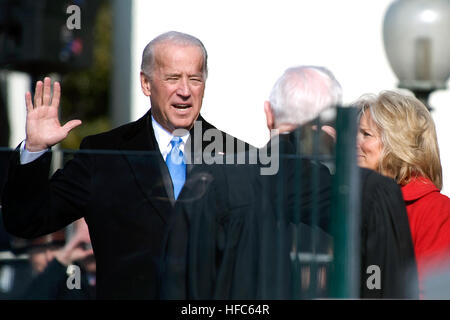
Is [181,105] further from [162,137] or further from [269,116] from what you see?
[269,116]

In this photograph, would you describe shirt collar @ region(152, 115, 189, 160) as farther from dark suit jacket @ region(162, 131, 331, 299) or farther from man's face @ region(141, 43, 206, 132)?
dark suit jacket @ region(162, 131, 331, 299)

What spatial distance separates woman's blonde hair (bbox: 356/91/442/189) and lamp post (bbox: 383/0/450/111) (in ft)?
6.03

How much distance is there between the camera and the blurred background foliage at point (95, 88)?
22.5 m

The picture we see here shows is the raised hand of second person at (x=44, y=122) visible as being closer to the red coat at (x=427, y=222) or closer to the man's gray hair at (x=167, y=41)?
the man's gray hair at (x=167, y=41)

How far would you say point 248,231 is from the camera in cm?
264

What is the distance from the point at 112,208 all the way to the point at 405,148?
971 millimetres

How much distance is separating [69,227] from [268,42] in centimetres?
374

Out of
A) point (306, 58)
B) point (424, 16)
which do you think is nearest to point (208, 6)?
point (306, 58)

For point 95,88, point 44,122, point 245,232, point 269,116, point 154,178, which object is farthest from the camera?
point 95,88

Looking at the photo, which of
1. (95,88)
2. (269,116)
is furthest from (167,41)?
(95,88)

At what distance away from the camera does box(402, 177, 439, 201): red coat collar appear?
3.18 meters

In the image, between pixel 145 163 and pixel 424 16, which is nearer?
pixel 145 163

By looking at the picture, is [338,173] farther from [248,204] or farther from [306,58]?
[306,58]
